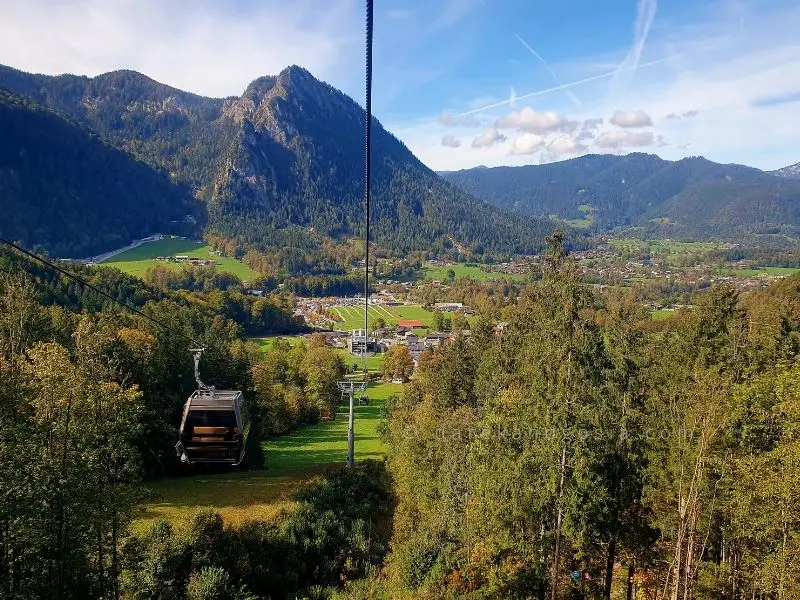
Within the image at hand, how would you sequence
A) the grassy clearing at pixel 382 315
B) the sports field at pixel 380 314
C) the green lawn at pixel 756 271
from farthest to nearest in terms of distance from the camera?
1. the green lawn at pixel 756 271
2. the sports field at pixel 380 314
3. the grassy clearing at pixel 382 315

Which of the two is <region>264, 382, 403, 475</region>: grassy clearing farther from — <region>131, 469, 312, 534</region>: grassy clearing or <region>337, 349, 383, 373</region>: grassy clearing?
<region>337, 349, 383, 373</region>: grassy clearing

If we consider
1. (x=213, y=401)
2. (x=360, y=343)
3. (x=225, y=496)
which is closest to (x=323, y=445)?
(x=225, y=496)

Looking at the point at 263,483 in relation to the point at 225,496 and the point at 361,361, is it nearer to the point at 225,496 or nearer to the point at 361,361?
the point at 225,496

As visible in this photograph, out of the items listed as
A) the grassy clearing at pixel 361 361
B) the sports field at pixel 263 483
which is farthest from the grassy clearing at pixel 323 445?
the grassy clearing at pixel 361 361

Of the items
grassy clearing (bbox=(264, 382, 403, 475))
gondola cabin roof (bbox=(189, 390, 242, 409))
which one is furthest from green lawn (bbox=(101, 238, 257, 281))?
gondola cabin roof (bbox=(189, 390, 242, 409))

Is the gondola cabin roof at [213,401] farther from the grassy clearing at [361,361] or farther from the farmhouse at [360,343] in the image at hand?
the farmhouse at [360,343]

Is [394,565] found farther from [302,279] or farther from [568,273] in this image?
[302,279]
